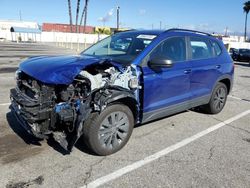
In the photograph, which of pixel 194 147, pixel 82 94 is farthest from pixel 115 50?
pixel 194 147

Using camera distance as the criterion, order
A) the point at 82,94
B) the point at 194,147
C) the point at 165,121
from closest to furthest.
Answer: the point at 82,94 → the point at 194,147 → the point at 165,121

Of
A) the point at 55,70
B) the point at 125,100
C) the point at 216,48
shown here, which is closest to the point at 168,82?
the point at 125,100

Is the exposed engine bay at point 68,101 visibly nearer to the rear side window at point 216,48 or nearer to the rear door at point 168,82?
the rear door at point 168,82

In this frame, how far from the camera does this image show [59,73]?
3.51 meters

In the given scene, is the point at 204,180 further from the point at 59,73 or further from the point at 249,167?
the point at 59,73

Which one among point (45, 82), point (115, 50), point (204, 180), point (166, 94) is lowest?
point (204, 180)

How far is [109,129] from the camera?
3.88m

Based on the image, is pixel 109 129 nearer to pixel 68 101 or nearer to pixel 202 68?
pixel 68 101

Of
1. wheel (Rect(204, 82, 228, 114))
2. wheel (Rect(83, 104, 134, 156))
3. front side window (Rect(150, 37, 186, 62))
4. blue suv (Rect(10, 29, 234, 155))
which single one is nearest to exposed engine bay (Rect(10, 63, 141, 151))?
blue suv (Rect(10, 29, 234, 155))

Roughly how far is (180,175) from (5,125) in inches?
130

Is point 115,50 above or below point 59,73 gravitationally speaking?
above

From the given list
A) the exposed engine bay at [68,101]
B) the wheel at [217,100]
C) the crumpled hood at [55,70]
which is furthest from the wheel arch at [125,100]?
the wheel at [217,100]

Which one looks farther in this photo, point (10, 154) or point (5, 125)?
point (5, 125)

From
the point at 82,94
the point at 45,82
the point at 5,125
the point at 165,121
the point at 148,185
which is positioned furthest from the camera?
the point at 165,121
